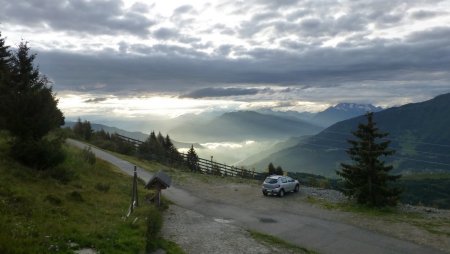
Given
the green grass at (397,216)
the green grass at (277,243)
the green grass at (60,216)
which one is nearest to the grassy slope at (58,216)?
the green grass at (60,216)

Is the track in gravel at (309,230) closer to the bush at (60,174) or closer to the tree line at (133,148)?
the bush at (60,174)

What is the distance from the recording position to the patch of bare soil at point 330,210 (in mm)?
23578

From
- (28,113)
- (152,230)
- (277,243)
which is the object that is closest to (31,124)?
(28,113)

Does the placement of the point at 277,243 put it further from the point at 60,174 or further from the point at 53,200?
the point at 60,174

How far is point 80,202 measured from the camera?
18.6 meters

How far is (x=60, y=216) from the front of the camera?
1491 centimetres

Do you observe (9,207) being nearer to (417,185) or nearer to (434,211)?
(434,211)

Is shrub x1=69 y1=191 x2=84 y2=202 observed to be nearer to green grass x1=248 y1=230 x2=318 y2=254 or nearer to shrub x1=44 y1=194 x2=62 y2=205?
shrub x1=44 y1=194 x2=62 y2=205

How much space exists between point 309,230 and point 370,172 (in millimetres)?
9439

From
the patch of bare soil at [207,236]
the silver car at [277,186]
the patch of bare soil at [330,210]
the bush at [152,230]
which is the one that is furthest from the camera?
the silver car at [277,186]

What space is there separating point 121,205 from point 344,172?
1904cm

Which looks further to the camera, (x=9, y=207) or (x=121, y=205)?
(x=121, y=205)

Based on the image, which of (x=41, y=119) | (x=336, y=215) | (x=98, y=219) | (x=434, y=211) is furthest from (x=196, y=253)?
(x=434, y=211)

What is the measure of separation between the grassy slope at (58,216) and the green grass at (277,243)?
590 cm
